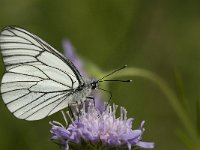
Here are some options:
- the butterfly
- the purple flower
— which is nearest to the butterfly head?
the butterfly

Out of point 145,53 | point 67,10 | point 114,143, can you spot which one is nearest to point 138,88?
point 145,53

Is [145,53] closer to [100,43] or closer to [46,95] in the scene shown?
[100,43]

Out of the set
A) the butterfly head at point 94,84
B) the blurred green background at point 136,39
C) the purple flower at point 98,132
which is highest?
the blurred green background at point 136,39

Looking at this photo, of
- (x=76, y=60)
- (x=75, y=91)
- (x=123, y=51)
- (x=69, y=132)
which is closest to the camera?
(x=69, y=132)

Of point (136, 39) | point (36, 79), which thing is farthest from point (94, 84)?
point (136, 39)

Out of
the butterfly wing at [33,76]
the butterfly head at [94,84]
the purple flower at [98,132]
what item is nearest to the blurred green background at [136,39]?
the butterfly wing at [33,76]

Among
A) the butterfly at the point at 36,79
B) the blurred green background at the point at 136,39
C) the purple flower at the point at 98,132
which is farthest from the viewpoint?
the blurred green background at the point at 136,39

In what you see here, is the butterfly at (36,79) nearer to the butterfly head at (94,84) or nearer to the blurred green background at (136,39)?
the butterfly head at (94,84)
